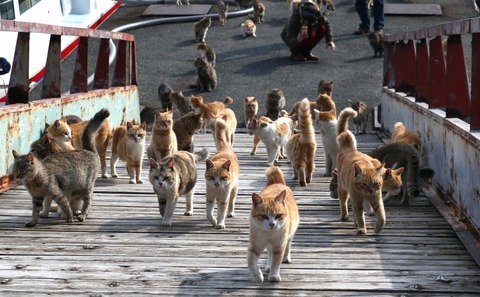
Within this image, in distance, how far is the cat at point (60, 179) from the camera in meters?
6.73

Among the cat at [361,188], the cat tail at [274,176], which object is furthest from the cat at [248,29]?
the cat tail at [274,176]

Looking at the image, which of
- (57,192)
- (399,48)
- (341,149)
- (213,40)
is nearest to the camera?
(57,192)

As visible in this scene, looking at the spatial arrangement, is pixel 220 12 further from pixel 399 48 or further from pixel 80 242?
pixel 80 242

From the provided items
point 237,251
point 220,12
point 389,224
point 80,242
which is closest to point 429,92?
point 389,224

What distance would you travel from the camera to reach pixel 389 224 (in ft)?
22.7

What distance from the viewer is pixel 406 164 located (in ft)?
26.5

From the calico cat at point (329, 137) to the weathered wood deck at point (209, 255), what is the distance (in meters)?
1.59

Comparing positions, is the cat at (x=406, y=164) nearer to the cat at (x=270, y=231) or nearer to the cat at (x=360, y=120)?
the cat at (x=270, y=231)

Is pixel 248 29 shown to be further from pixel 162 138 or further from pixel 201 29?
pixel 162 138

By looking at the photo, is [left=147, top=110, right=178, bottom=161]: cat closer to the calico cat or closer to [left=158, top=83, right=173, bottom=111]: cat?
the calico cat

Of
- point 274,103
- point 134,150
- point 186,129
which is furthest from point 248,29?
point 134,150

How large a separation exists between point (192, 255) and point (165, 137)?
11.7 ft

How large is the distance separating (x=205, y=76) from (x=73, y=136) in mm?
8682

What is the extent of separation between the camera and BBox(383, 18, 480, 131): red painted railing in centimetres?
660
